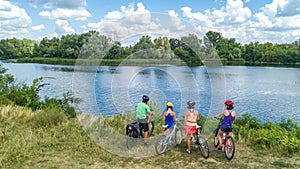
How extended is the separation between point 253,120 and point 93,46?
5.73 meters

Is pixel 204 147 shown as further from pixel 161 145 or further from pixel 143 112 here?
pixel 143 112

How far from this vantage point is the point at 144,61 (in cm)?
812

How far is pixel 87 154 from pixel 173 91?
1223cm

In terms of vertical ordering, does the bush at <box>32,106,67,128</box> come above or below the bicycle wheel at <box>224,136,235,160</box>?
above

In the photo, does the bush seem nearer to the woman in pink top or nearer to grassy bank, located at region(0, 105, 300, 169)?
grassy bank, located at region(0, 105, 300, 169)

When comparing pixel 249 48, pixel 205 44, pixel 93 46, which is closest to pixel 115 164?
pixel 93 46

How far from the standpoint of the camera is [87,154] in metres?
5.72

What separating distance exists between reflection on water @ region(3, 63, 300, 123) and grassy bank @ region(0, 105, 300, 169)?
2045 mm

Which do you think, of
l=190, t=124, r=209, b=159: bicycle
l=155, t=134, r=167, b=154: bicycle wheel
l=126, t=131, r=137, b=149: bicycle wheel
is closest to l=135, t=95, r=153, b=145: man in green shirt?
l=126, t=131, r=137, b=149: bicycle wheel

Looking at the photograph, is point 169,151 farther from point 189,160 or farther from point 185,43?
point 185,43

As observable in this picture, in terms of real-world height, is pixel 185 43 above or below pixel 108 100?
above

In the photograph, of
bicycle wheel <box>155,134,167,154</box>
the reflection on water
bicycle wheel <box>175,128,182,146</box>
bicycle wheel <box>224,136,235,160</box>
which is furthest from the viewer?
the reflection on water

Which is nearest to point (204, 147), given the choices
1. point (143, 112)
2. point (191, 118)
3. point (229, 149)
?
point (229, 149)

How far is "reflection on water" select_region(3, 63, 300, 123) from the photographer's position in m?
9.02
